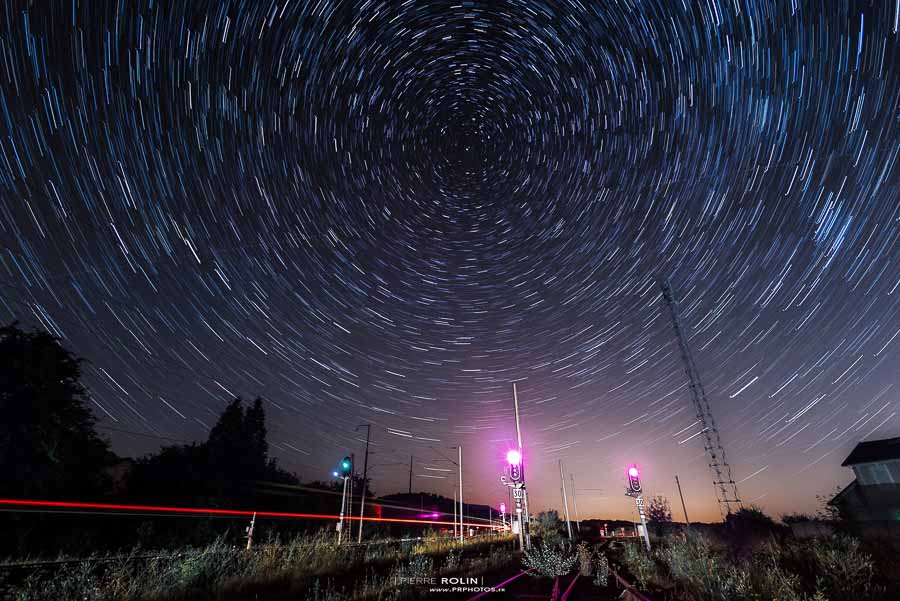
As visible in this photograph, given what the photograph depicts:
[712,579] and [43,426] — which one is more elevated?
[43,426]

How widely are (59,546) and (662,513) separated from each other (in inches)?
3055

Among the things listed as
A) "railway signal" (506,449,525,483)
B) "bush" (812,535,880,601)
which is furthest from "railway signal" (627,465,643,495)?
"bush" (812,535,880,601)

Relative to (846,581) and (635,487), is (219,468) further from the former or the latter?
(846,581)

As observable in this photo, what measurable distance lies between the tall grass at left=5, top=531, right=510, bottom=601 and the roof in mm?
46369

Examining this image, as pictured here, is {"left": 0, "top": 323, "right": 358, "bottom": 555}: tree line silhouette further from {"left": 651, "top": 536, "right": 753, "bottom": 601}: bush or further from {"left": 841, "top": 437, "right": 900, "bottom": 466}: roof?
{"left": 841, "top": 437, "right": 900, "bottom": 466}: roof

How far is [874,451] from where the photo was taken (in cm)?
3919

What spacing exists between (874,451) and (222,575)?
5699cm

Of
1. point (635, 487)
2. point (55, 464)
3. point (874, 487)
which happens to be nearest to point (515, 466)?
point (635, 487)

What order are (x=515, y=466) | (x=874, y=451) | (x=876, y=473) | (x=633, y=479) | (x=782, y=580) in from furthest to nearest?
(x=874, y=451) → (x=876, y=473) → (x=633, y=479) → (x=515, y=466) → (x=782, y=580)

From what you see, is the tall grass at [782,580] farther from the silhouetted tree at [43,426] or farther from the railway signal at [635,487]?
the silhouetted tree at [43,426]

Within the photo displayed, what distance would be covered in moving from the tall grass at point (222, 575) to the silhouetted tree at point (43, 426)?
13130 mm

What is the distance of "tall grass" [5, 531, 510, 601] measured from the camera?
6.61m

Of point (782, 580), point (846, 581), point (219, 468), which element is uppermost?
point (219, 468)

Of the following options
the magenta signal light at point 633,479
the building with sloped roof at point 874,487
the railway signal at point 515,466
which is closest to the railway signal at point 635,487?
the magenta signal light at point 633,479
